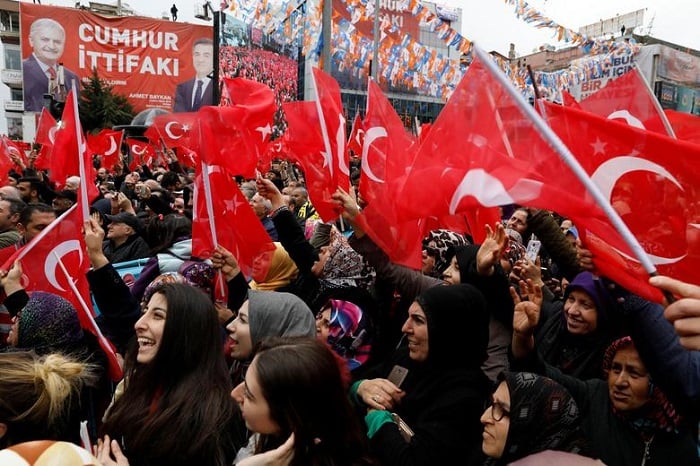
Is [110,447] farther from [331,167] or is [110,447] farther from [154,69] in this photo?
[154,69]

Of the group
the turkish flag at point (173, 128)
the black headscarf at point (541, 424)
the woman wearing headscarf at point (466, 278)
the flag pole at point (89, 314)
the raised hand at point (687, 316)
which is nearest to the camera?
the raised hand at point (687, 316)

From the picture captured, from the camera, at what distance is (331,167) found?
4.27 m

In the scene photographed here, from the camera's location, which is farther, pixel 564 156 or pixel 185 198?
pixel 185 198

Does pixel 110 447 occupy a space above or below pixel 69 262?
below

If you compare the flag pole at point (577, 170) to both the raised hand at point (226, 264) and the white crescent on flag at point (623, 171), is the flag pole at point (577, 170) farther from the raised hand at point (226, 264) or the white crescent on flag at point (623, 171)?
the raised hand at point (226, 264)

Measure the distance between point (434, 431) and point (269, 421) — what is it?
64 centimetres

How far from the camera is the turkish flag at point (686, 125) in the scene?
3231 mm

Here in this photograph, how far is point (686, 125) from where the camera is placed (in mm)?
3309

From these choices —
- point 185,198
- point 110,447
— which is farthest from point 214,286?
point 185,198

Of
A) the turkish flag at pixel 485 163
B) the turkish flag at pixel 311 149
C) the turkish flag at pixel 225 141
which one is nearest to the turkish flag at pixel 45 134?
the turkish flag at pixel 311 149

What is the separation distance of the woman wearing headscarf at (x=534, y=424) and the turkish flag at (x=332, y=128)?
2563 mm

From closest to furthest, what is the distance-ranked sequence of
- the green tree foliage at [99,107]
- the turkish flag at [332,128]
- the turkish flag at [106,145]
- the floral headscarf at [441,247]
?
the floral headscarf at [441,247] < the turkish flag at [332,128] < the turkish flag at [106,145] < the green tree foliage at [99,107]

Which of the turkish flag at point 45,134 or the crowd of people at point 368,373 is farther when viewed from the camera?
the turkish flag at point 45,134

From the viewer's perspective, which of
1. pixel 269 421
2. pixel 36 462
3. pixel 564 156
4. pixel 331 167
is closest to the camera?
pixel 36 462
